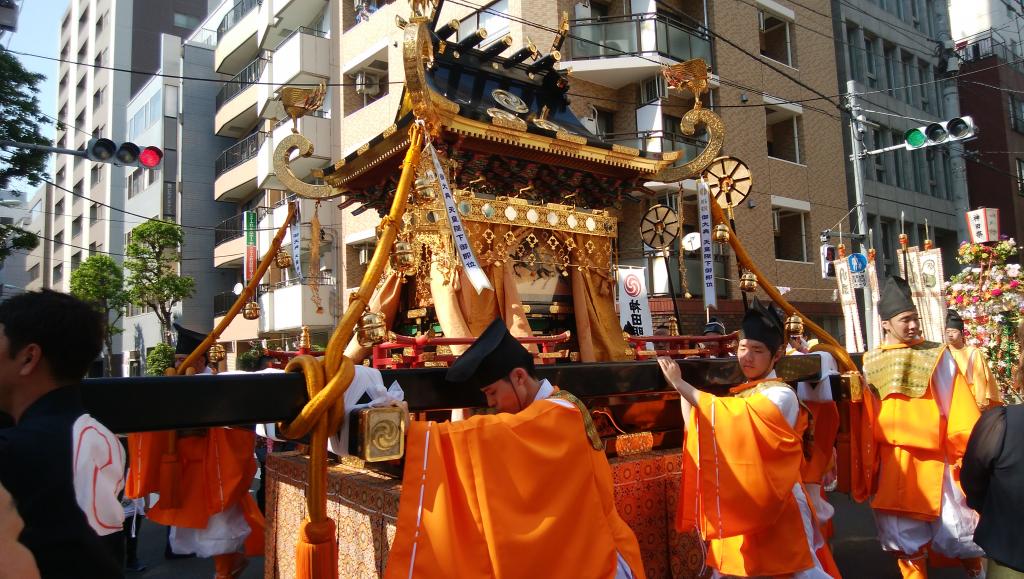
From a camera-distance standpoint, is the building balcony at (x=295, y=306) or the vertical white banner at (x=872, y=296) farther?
the building balcony at (x=295, y=306)

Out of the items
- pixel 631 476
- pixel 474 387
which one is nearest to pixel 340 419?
pixel 474 387

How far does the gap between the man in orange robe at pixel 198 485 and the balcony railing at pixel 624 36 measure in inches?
478

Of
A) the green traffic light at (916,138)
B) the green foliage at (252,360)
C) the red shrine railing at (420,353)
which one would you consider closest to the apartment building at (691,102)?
the green traffic light at (916,138)

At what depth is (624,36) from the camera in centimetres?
1448

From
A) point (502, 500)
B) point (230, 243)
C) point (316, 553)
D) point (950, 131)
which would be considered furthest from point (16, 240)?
point (950, 131)

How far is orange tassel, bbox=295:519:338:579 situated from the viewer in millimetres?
1981

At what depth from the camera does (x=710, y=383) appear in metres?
3.59

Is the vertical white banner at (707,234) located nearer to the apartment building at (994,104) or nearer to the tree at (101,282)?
the tree at (101,282)

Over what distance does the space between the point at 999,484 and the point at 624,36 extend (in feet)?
45.2

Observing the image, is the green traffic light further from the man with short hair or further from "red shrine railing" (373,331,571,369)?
the man with short hair

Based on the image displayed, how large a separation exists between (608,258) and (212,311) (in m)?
22.5

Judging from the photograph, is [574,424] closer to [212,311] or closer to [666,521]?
[666,521]

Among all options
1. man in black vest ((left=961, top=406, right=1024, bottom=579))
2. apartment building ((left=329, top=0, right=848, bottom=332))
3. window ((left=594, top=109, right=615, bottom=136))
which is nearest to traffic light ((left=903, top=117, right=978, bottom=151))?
apartment building ((left=329, top=0, right=848, bottom=332))

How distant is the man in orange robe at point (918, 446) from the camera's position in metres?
4.03
